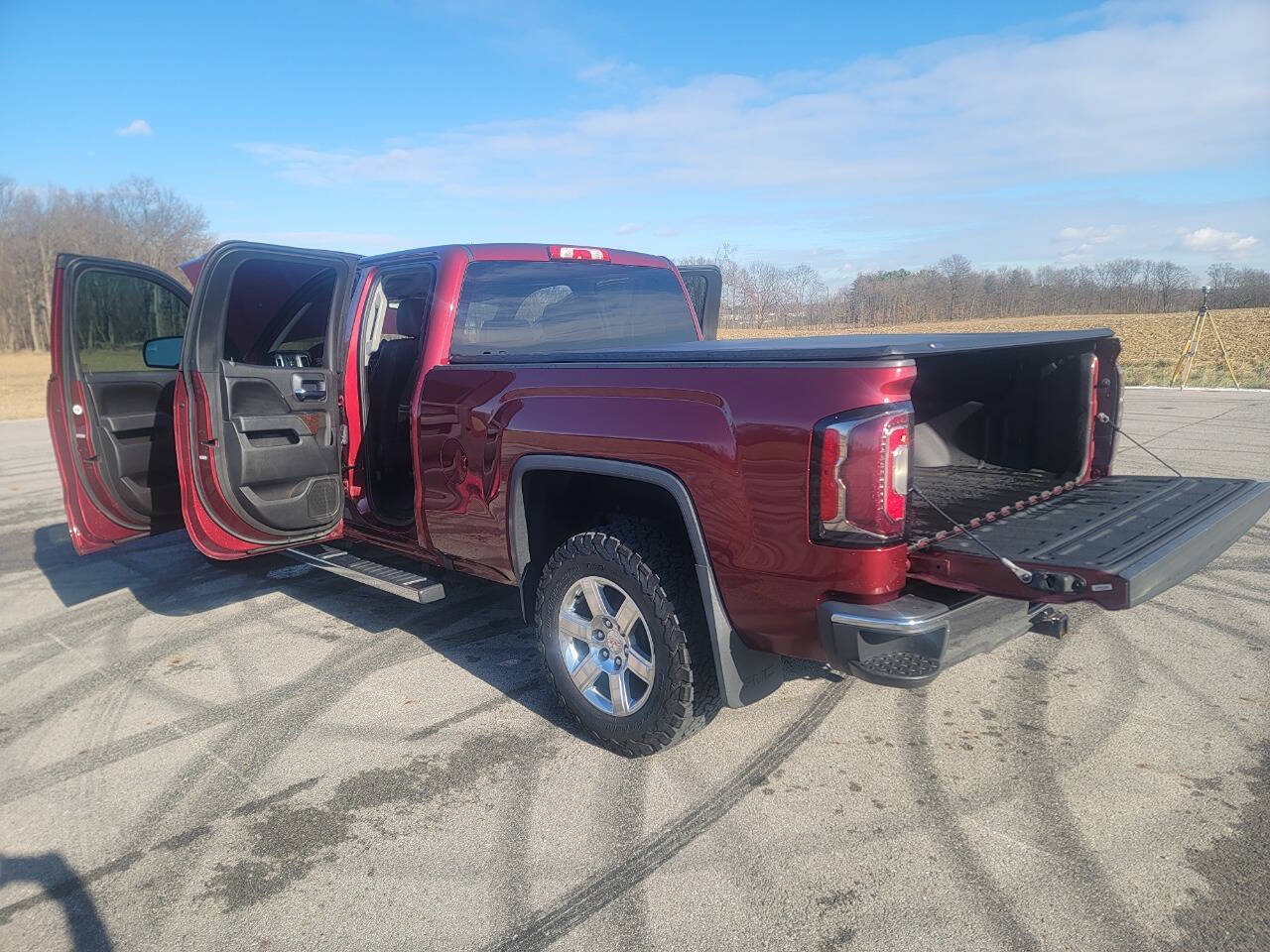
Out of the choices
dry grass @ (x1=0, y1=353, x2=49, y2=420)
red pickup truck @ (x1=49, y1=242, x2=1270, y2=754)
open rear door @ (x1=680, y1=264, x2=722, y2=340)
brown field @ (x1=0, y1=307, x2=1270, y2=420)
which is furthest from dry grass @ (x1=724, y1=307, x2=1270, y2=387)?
dry grass @ (x1=0, y1=353, x2=49, y2=420)

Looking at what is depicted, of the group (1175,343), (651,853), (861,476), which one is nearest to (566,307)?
(861,476)

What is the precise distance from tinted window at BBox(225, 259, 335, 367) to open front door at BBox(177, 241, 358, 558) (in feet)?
0.08

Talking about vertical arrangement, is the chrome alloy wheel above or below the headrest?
below

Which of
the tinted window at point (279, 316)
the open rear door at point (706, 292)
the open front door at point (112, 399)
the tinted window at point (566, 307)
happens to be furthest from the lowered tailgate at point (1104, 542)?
the open front door at point (112, 399)

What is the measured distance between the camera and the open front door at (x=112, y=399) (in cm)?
482

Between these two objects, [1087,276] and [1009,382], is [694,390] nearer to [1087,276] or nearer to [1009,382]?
[1009,382]

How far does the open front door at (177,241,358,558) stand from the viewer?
432 cm

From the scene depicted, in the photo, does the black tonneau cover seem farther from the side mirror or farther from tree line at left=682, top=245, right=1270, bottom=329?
tree line at left=682, top=245, right=1270, bottom=329

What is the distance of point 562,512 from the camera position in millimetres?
3783

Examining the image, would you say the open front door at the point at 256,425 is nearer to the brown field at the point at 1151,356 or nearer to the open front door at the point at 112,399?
the open front door at the point at 112,399

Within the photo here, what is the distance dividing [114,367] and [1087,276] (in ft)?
294

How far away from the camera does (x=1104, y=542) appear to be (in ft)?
9.23

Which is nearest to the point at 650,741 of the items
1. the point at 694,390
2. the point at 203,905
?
the point at 694,390

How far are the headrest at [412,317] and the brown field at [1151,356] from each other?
6.32 metres
